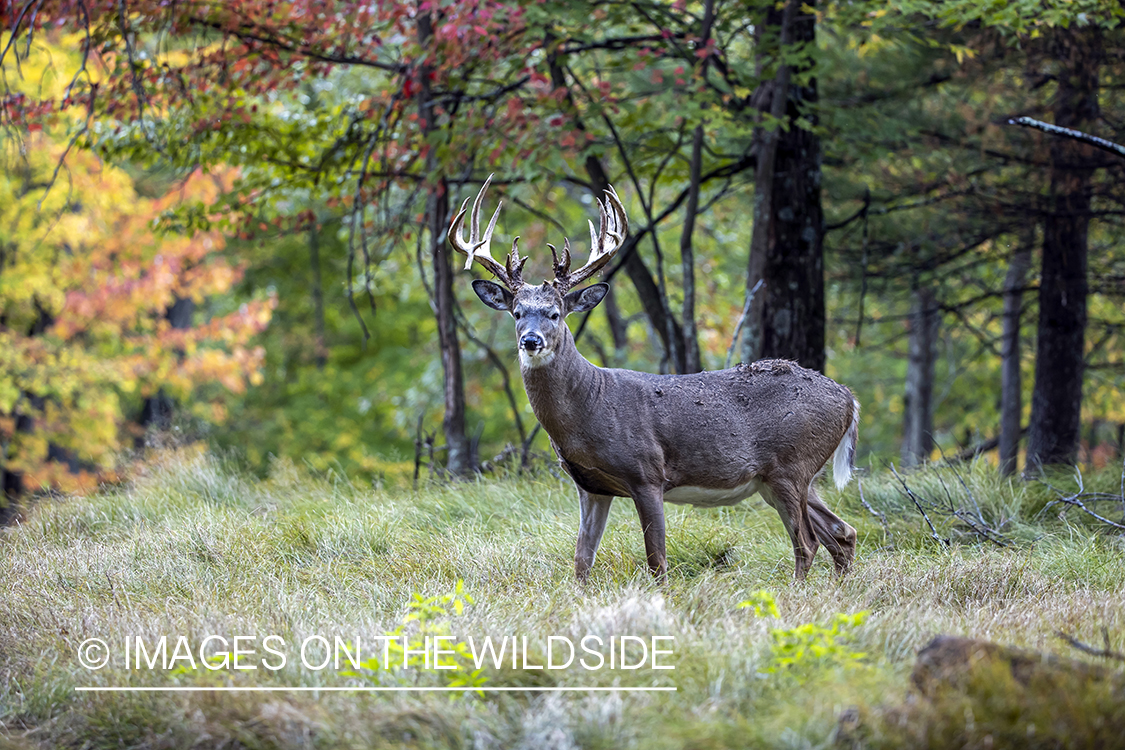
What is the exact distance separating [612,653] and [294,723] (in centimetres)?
116

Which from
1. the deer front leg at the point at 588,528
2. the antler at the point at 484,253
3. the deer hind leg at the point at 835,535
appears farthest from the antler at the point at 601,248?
the deer hind leg at the point at 835,535

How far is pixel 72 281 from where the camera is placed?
14.3 meters

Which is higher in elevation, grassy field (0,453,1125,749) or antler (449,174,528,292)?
antler (449,174,528,292)

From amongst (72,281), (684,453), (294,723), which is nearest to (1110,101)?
(684,453)

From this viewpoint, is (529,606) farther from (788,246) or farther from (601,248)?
(788,246)

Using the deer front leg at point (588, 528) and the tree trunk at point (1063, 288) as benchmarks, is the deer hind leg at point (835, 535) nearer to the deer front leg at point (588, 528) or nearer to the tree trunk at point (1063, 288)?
the deer front leg at point (588, 528)

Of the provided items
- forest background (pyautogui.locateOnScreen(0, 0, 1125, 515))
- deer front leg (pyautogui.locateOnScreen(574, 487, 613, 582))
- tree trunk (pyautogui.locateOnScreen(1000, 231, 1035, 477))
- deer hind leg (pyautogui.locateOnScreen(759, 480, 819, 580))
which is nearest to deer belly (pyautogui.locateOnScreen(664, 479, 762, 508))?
deer hind leg (pyautogui.locateOnScreen(759, 480, 819, 580))

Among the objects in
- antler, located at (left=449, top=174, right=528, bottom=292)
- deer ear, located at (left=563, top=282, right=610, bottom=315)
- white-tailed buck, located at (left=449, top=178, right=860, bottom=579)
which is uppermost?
antler, located at (left=449, top=174, right=528, bottom=292)

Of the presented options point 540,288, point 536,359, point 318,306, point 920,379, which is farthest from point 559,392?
point 318,306

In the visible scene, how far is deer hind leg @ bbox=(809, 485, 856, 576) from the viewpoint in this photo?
18.7 feet

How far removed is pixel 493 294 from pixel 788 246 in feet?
11.4

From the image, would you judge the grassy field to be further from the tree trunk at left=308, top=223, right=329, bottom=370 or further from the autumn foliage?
the tree trunk at left=308, top=223, right=329, bottom=370

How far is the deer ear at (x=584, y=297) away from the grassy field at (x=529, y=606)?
4.60ft

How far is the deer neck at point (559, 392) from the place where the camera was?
5.18m
